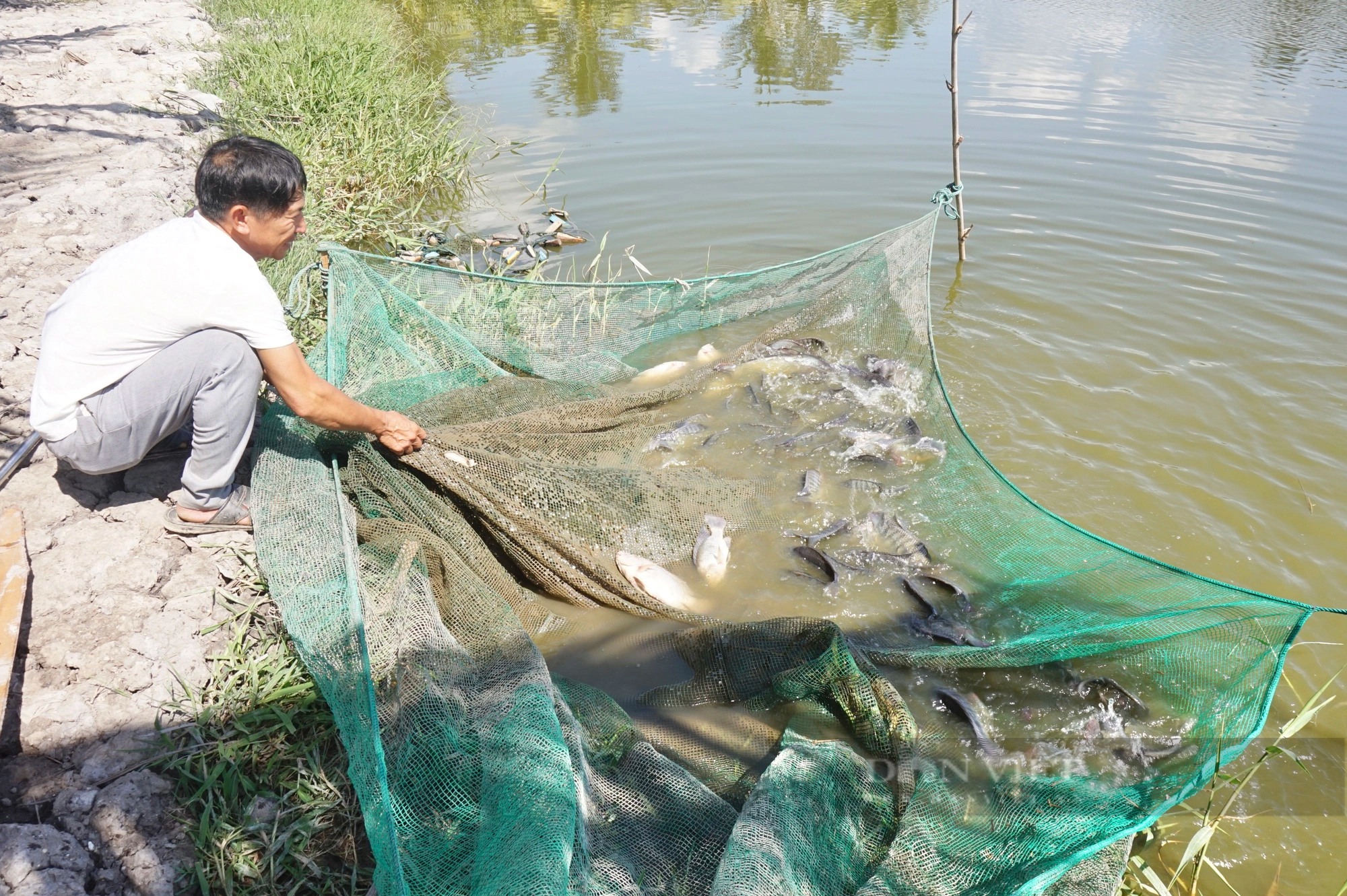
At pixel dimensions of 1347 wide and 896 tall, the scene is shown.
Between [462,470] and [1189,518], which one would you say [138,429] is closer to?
[462,470]

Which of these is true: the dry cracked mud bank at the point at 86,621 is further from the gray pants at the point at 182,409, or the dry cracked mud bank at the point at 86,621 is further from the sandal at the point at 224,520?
the gray pants at the point at 182,409

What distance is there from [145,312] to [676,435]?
2.36m

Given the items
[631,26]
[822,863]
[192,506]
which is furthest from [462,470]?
[631,26]

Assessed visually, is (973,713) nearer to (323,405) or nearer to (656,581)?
(656,581)

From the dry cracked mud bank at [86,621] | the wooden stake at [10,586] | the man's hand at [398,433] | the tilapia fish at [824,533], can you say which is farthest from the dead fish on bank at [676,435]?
the wooden stake at [10,586]

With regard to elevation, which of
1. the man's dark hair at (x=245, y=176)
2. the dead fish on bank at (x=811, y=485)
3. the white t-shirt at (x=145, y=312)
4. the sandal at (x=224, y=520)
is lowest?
the dead fish on bank at (x=811, y=485)

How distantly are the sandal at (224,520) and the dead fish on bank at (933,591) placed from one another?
2676mm

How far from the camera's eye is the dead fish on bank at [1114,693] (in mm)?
2783

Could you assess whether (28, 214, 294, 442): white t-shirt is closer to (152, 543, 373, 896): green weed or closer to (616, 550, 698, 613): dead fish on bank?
(152, 543, 373, 896): green weed

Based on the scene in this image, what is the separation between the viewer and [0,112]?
7102mm

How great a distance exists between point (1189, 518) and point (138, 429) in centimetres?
451

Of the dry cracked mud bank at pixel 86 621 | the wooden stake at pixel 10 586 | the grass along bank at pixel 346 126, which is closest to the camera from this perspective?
the dry cracked mud bank at pixel 86 621

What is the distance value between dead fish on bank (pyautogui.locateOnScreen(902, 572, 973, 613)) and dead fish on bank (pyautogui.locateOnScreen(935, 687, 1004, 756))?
495 millimetres

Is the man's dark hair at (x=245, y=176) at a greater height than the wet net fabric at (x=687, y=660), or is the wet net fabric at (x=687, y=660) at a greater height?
the man's dark hair at (x=245, y=176)
